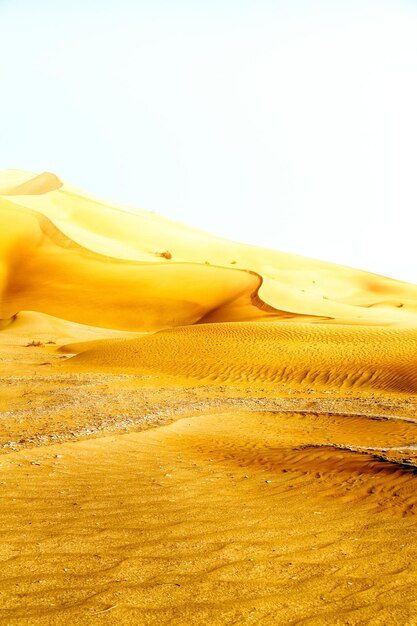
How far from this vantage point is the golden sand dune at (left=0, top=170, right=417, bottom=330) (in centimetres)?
4069

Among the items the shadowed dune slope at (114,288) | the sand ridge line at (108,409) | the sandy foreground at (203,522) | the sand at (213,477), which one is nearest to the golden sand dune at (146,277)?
the shadowed dune slope at (114,288)

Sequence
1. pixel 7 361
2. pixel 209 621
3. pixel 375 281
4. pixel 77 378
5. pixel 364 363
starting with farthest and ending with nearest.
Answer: pixel 375 281, pixel 7 361, pixel 364 363, pixel 77 378, pixel 209 621

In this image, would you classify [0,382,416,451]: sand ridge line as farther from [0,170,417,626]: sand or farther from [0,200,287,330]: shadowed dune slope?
[0,200,287,330]: shadowed dune slope

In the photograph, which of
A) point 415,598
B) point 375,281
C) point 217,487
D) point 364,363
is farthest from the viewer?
point 375,281

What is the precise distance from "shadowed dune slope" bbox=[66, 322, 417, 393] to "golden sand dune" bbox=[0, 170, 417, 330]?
554 cm

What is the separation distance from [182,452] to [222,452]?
636mm

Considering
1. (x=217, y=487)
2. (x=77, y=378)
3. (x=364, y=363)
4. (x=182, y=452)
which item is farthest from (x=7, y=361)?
(x=217, y=487)

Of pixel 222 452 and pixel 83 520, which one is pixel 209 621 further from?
pixel 222 452

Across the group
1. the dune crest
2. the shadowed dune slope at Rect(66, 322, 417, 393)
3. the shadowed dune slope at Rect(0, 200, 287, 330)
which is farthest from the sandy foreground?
the dune crest

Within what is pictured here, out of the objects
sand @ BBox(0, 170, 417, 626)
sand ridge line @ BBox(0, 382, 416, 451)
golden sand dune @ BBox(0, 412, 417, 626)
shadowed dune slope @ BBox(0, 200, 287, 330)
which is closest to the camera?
golden sand dune @ BBox(0, 412, 417, 626)

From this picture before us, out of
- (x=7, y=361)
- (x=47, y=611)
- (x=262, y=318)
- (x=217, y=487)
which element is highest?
(x=47, y=611)

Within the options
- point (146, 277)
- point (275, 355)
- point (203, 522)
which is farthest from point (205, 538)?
point (146, 277)

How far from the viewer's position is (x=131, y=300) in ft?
142

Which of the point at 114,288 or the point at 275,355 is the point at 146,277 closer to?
the point at 114,288
